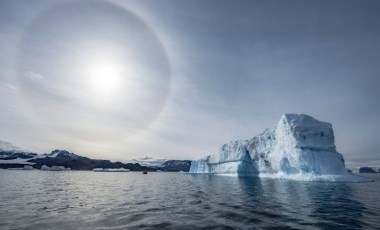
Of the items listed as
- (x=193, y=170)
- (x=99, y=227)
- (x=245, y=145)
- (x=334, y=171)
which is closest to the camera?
(x=99, y=227)

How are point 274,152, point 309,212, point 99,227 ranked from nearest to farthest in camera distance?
point 99,227 → point 309,212 → point 274,152

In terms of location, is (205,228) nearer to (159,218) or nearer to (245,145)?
(159,218)

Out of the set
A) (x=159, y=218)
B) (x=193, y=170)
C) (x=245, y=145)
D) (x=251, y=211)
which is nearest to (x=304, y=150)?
(x=245, y=145)

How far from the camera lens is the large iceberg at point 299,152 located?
170 ft

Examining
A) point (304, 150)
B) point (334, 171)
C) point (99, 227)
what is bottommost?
point (99, 227)

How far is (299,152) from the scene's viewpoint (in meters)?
54.3

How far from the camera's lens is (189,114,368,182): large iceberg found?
5188 centimetres

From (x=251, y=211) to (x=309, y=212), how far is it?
→ 3953mm

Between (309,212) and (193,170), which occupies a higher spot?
(193,170)

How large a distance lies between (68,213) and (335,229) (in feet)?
50.0

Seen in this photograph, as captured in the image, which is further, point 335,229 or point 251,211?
point 251,211

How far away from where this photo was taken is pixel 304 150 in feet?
179

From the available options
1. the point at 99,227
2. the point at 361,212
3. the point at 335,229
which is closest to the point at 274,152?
the point at 361,212

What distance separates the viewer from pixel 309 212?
16.8 meters
